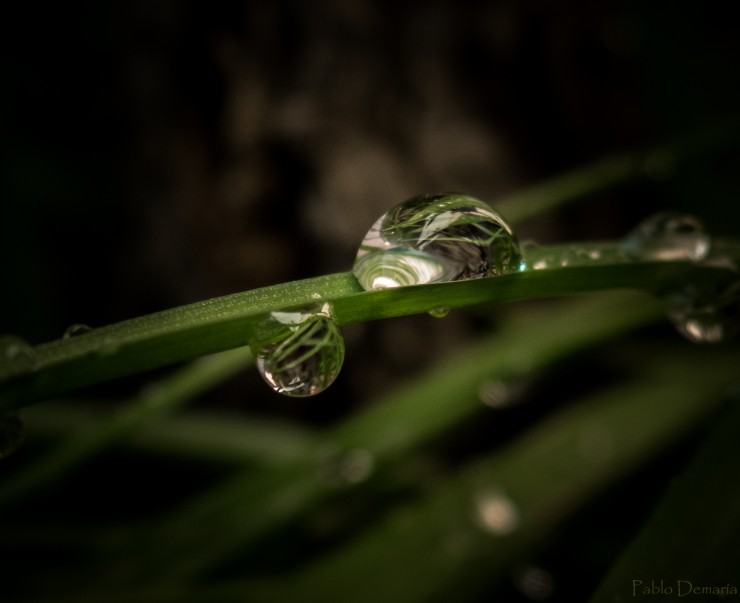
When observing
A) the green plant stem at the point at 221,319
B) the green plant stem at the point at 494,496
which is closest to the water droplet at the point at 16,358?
the green plant stem at the point at 221,319

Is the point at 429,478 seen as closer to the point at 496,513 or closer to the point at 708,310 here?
the point at 496,513

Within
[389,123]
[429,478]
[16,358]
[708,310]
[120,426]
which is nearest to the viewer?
[16,358]

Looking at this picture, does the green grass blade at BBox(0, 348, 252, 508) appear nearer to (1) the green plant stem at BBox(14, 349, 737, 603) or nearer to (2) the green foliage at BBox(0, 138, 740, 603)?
(2) the green foliage at BBox(0, 138, 740, 603)

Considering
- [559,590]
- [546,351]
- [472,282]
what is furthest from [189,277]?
[472,282]

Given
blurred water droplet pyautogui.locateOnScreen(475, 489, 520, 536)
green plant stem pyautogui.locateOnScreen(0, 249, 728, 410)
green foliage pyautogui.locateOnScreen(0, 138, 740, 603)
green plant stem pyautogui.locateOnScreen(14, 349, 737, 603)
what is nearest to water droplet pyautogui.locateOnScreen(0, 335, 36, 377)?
green plant stem pyautogui.locateOnScreen(0, 249, 728, 410)

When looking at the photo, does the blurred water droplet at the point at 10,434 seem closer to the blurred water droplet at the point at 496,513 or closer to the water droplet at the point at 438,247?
the water droplet at the point at 438,247

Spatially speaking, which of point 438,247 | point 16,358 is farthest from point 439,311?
A: point 16,358
